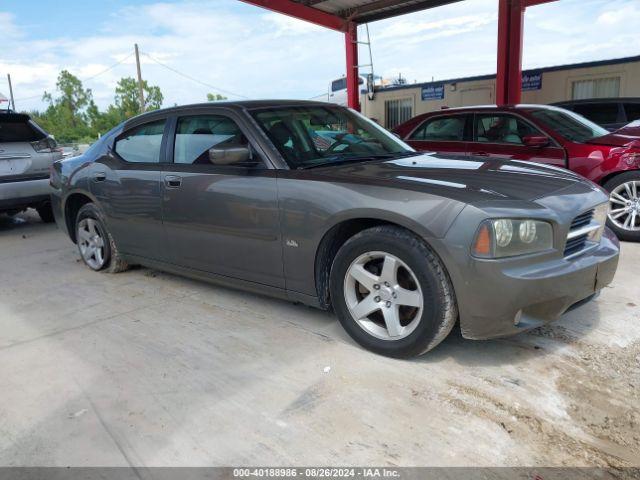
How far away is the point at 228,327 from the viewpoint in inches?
145

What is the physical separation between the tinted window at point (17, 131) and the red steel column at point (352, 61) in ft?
30.6

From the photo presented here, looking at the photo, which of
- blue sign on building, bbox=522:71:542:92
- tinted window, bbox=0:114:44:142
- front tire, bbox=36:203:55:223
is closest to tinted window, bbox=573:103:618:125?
blue sign on building, bbox=522:71:542:92

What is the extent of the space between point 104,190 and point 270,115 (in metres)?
1.90

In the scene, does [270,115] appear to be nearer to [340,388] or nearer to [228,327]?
[228,327]

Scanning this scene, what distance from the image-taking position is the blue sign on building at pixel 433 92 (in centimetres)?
1722

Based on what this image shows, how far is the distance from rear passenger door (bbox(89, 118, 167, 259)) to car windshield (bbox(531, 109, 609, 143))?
172 inches

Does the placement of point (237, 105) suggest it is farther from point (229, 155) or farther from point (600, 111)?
point (600, 111)

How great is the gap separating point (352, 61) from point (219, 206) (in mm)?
12608

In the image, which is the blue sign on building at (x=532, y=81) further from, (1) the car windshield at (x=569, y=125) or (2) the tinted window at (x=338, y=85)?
(1) the car windshield at (x=569, y=125)

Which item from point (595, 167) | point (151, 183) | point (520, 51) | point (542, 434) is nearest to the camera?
point (542, 434)

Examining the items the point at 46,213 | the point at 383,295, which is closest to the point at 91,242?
the point at 383,295

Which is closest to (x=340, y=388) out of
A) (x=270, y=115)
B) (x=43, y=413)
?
(x=43, y=413)

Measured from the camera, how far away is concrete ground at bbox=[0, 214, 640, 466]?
231cm

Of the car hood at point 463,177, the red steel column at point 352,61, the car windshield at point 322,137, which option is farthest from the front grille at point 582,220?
the red steel column at point 352,61
